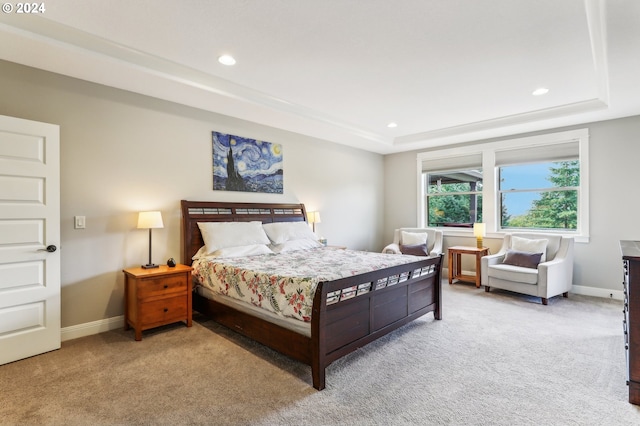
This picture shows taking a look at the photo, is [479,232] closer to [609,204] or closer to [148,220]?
[609,204]

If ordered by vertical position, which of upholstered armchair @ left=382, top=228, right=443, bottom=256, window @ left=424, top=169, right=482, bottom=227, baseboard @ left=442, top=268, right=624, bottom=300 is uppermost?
window @ left=424, top=169, right=482, bottom=227

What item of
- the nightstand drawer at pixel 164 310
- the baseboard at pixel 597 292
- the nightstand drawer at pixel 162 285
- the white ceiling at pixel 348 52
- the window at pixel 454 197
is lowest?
the baseboard at pixel 597 292

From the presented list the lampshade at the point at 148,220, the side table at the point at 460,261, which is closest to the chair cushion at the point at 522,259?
the side table at the point at 460,261

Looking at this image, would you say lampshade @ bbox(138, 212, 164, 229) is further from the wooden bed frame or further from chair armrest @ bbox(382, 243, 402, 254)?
chair armrest @ bbox(382, 243, 402, 254)

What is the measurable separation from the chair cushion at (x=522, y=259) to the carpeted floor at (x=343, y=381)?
1.24 metres

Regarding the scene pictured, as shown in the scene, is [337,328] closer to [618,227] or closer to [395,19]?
[395,19]

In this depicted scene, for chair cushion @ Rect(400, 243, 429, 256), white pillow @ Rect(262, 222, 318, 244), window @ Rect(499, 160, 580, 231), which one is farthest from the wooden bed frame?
window @ Rect(499, 160, 580, 231)

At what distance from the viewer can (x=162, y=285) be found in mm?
3295

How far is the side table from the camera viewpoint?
5309 mm

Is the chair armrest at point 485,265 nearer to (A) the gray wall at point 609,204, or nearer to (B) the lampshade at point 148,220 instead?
(A) the gray wall at point 609,204

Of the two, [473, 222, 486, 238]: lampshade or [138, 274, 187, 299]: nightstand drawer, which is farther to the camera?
[473, 222, 486, 238]: lampshade

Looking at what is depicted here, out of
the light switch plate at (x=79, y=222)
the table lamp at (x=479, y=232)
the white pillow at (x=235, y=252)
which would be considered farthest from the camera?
the table lamp at (x=479, y=232)

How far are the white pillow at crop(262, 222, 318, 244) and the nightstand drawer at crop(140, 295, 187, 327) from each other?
1456 mm

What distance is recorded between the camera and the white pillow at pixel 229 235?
3902 millimetres
